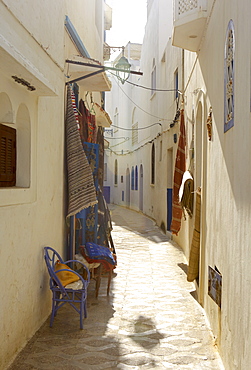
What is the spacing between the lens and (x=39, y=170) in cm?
488

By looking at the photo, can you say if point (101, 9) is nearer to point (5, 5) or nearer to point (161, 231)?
point (161, 231)

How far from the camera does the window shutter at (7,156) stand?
13.8 ft

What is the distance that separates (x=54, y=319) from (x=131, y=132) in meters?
19.7

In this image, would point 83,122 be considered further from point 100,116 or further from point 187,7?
point 187,7

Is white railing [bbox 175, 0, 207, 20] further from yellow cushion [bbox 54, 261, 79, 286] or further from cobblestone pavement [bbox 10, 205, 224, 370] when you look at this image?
cobblestone pavement [bbox 10, 205, 224, 370]

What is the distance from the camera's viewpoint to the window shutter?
13.8 feet

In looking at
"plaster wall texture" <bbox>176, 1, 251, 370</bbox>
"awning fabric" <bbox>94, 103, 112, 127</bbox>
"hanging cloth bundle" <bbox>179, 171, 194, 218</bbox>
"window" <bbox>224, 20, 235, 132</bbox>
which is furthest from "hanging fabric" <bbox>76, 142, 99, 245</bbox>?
"window" <bbox>224, 20, 235, 132</bbox>

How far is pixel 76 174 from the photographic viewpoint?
610 cm

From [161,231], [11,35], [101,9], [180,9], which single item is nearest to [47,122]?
[11,35]

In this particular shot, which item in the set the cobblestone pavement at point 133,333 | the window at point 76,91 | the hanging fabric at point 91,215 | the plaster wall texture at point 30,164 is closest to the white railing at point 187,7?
the plaster wall texture at point 30,164

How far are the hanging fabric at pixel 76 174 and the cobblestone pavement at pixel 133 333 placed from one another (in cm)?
144

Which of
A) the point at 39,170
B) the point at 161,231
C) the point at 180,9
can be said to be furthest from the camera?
the point at 161,231

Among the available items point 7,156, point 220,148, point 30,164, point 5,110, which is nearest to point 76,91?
point 30,164

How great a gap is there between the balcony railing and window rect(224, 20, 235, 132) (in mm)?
2142
